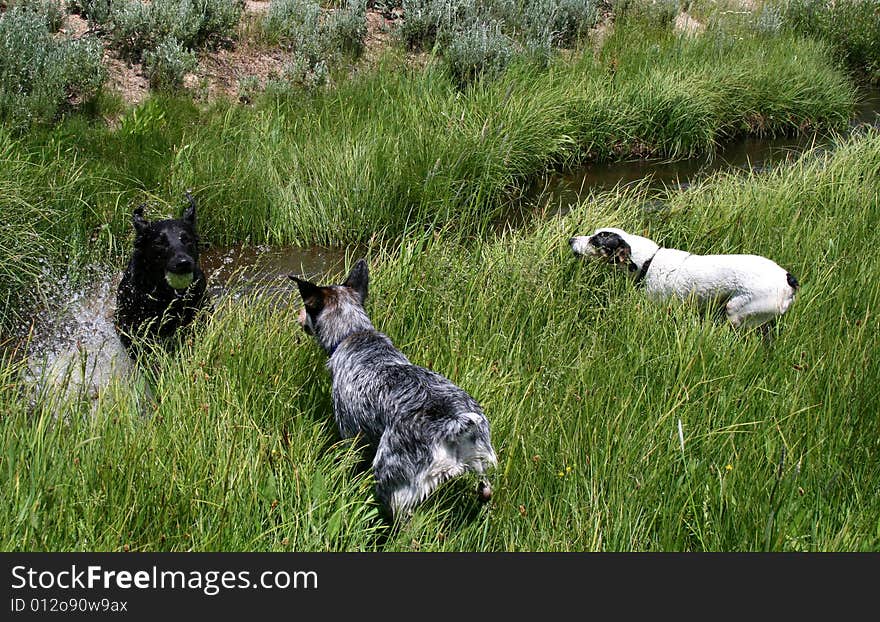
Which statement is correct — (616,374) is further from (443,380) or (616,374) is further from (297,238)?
(297,238)

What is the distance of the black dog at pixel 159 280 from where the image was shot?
16.6 ft

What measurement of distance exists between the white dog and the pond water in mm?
1524

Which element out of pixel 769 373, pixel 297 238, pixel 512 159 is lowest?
pixel 297 238

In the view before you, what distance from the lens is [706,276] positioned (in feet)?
16.4

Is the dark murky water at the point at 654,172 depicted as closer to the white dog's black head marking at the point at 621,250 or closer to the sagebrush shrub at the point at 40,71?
the white dog's black head marking at the point at 621,250

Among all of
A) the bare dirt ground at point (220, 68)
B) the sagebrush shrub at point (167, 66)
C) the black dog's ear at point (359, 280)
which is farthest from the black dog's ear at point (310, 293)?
the sagebrush shrub at point (167, 66)

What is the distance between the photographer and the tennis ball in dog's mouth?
198 inches

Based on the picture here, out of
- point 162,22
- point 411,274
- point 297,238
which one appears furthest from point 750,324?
point 162,22

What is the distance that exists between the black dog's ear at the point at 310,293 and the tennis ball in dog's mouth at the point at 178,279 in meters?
1.17

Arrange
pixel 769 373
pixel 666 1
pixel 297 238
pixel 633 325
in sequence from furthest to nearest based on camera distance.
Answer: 1. pixel 666 1
2. pixel 297 238
3. pixel 633 325
4. pixel 769 373

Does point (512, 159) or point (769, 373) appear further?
point (512, 159)

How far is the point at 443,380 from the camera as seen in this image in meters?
3.66

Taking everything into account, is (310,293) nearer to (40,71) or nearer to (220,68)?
(40,71)
